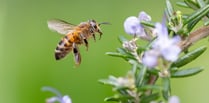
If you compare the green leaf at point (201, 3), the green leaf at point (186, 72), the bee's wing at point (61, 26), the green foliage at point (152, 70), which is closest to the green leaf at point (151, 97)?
the green foliage at point (152, 70)

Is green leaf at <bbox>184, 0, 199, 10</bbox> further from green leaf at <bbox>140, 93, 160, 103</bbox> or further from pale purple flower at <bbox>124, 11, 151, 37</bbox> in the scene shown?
green leaf at <bbox>140, 93, 160, 103</bbox>

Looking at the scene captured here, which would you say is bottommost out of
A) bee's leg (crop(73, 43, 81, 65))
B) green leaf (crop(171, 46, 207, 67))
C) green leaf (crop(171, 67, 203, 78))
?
green leaf (crop(171, 67, 203, 78))

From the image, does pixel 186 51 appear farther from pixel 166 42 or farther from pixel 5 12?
pixel 5 12

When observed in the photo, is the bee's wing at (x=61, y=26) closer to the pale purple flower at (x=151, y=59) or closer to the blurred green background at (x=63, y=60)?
the pale purple flower at (x=151, y=59)

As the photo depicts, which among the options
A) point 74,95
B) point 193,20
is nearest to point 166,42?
point 193,20

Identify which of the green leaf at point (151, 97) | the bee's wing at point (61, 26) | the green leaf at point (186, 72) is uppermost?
the bee's wing at point (61, 26)

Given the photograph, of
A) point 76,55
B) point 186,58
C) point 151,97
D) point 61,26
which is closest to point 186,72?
point 186,58

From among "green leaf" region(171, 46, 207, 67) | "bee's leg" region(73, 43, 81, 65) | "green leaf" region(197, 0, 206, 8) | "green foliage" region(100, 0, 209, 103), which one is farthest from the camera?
"bee's leg" region(73, 43, 81, 65)

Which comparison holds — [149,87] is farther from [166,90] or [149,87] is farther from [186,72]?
[186,72]

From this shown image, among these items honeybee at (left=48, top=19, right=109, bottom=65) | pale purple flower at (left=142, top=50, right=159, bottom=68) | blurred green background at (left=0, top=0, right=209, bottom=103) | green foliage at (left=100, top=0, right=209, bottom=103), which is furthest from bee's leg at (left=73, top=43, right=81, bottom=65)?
blurred green background at (left=0, top=0, right=209, bottom=103)
